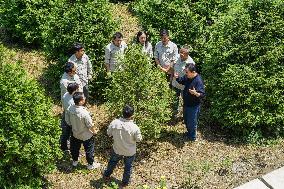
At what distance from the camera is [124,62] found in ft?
32.3

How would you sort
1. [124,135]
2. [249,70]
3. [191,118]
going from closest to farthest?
[124,135] < [191,118] < [249,70]

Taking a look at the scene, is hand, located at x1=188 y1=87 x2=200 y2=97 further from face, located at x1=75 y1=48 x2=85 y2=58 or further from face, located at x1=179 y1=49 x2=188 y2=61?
face, located at x1=75 y1=48 x2=85 y2=58

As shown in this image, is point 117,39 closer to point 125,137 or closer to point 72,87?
point 72,87

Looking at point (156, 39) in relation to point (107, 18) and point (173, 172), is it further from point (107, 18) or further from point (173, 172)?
point (173, 172)

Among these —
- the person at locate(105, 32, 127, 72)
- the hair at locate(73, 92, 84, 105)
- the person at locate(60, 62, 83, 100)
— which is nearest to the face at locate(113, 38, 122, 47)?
the person at locate(105, 32, 127, 72)

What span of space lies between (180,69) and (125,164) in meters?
2.60

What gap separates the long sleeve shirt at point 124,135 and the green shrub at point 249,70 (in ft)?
8.16

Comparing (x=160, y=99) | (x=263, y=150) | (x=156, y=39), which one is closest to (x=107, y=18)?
(x=156, y=39)

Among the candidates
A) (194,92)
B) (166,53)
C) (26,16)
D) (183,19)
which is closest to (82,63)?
(166,53)

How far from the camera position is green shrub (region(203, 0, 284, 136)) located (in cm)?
1018

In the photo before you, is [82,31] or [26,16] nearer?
[82,31]

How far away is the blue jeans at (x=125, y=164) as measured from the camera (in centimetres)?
895

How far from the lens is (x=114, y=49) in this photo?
34.8ft

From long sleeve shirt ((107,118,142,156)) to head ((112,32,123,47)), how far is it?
2.37 m
